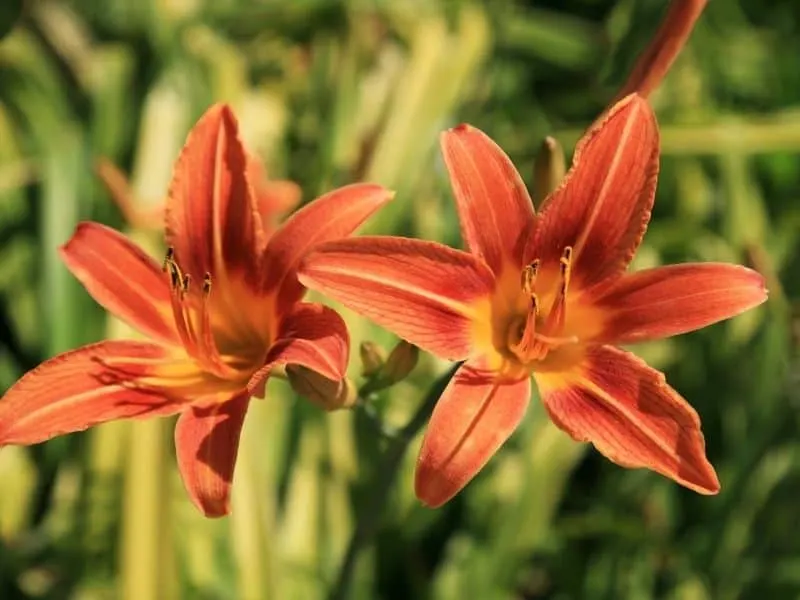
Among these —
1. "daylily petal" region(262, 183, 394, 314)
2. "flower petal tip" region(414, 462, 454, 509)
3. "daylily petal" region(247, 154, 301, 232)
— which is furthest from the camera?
"daylily petal" region(247, 154, 301, 232)

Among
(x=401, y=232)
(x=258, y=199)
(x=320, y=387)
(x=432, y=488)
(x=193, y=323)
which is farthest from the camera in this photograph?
(x=401, y=232)

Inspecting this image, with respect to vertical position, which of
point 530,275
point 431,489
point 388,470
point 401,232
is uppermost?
point 530,275

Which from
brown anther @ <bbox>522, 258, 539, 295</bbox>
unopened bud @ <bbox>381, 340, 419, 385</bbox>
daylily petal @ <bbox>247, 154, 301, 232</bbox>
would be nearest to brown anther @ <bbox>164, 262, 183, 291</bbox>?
unopened bud @ <bbox>381, 340, 419, 385</bbox>

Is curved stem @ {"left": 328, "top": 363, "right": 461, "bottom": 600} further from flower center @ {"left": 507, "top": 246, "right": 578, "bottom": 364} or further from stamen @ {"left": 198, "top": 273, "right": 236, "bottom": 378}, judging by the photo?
stamen @ {"left": 198, "top": 273, "right": 236, "bottom": 378}

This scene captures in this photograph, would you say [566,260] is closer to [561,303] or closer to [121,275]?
[561,303]

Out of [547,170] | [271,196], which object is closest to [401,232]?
[271,196]

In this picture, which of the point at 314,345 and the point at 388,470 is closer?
the point at 314,345

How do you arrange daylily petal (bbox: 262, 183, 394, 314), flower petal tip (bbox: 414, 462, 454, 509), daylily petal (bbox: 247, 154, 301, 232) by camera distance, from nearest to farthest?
1. flower petal tip (bbox: 414, 462, 454, 509)
2. daylily petal (bbox: 262, 183, 394, 314)
3. daylily petal (bbox: 247, 154, 301, 232)

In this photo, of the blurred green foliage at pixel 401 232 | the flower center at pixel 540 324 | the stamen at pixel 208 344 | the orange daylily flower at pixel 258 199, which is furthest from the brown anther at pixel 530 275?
the orange daylily flower at pixel 258 199
